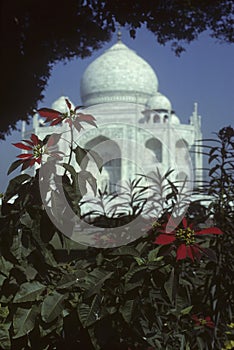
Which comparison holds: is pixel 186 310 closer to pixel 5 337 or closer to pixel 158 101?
pixel 5 337

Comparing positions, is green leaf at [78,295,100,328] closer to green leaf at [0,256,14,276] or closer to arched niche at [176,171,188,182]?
green leaf at [0,256,14,276]

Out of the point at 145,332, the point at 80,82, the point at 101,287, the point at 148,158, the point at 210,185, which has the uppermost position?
the point at 80,82

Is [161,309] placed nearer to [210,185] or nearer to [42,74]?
[210,185]

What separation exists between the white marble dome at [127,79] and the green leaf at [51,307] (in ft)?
2.06

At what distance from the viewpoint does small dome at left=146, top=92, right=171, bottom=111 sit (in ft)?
5.18

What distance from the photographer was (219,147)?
1396 mm

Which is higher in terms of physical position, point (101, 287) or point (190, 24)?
point (190, 24)

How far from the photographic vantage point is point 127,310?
1076mm

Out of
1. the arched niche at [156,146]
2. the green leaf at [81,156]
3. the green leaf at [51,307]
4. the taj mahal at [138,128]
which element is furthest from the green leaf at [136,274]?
the arched niche at [156,146]

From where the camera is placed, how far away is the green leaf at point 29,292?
1.09 m

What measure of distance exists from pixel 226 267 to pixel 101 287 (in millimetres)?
357

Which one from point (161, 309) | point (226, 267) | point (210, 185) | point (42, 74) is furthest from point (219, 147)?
point (42, 74)

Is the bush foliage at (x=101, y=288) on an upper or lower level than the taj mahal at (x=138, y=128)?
lower

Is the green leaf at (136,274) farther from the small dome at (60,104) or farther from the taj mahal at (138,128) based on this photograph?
the small dome at (60,104)
